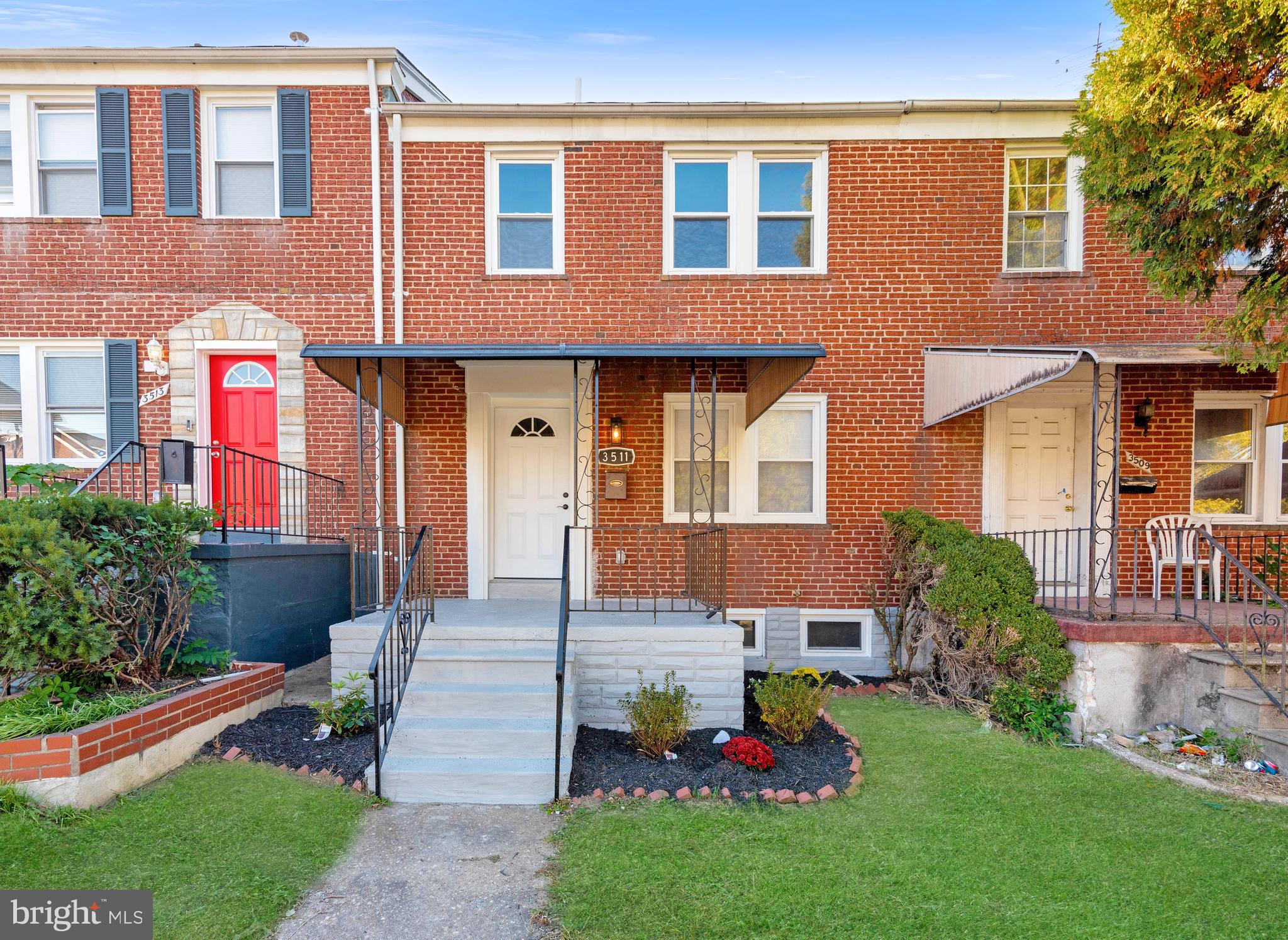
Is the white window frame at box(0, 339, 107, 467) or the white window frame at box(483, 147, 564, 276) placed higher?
the white window frame at box(483, 147, 564, 276)

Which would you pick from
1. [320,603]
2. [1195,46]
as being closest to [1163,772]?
[1195,46]

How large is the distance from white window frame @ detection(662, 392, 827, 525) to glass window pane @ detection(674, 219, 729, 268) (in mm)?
1584

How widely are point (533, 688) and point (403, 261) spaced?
533 centimetres

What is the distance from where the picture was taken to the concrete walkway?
124 inches

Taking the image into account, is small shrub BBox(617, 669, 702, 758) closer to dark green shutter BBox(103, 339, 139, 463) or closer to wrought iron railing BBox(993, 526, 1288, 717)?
wrought iron railing BBox(993, 526, 1288, 717)

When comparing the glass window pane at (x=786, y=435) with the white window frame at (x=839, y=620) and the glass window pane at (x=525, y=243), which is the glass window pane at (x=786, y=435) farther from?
the glass window pane at (x=525, y=243)

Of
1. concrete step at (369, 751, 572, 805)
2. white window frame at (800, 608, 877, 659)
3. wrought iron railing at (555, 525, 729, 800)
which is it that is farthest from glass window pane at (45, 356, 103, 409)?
white window frame at (800, 608, 877, 659)

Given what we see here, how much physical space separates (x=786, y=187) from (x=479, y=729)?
22.0 feet

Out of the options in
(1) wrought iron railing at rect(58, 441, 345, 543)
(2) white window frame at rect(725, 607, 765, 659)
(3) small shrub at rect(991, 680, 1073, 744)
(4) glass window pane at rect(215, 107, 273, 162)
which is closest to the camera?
(3) small shrub at rect(991, 680, 1073, 744)

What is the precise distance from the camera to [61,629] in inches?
165

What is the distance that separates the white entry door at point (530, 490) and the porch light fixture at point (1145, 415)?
21.7 ft

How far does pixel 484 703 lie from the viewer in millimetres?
4938

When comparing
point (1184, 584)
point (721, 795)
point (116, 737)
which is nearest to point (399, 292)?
point (116, 737)

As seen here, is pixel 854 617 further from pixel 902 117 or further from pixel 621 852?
pixel 902 117
